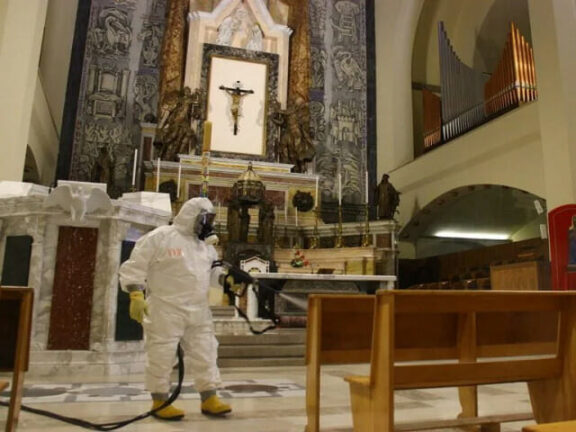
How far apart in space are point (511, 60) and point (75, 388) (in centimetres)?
897

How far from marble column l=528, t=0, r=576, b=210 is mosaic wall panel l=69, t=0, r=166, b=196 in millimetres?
8553

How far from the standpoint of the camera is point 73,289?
5000 mm

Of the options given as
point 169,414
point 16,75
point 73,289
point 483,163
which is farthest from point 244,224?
point 169,414

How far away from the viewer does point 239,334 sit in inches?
269

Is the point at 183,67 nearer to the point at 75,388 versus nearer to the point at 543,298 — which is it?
the point at 75,388

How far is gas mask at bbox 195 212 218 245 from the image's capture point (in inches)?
140

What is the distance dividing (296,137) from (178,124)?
2.76m

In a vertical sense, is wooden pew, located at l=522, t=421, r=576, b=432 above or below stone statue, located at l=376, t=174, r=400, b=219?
below

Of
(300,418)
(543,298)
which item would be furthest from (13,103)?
(543,298)

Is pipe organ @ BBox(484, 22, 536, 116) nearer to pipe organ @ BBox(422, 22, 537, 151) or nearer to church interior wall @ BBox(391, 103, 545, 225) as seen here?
pipe organ @ BBox(422, 22, 537, 151)

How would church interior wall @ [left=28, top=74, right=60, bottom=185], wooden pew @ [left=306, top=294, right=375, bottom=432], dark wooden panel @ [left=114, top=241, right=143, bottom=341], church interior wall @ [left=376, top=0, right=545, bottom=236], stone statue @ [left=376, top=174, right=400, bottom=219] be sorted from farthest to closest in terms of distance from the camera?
stone statue @ [left=376, top=174, right=400, bottom=219]
church interior wall @ [left=376, top=0, right=545, bottom=236]
church interior wall @ [left=28, top=74, right=60, bottom=185]
dark wooden panel @ [left=114, top=241, right=143, bottom=341]
wooden pew @ [left=306, top=294, right=375, bottom=432]

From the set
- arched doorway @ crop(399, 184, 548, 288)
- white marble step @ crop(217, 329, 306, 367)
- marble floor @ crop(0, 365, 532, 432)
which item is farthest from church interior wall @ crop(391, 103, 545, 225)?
marble floor @ crop(0, 365, 532, 432)

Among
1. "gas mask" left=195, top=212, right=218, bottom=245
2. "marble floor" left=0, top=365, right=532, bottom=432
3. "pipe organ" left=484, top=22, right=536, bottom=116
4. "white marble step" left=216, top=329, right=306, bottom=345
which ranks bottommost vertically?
"marble floor" left=0, top=365, right=532, bottom=432

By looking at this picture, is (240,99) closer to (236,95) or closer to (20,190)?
(236,95)
